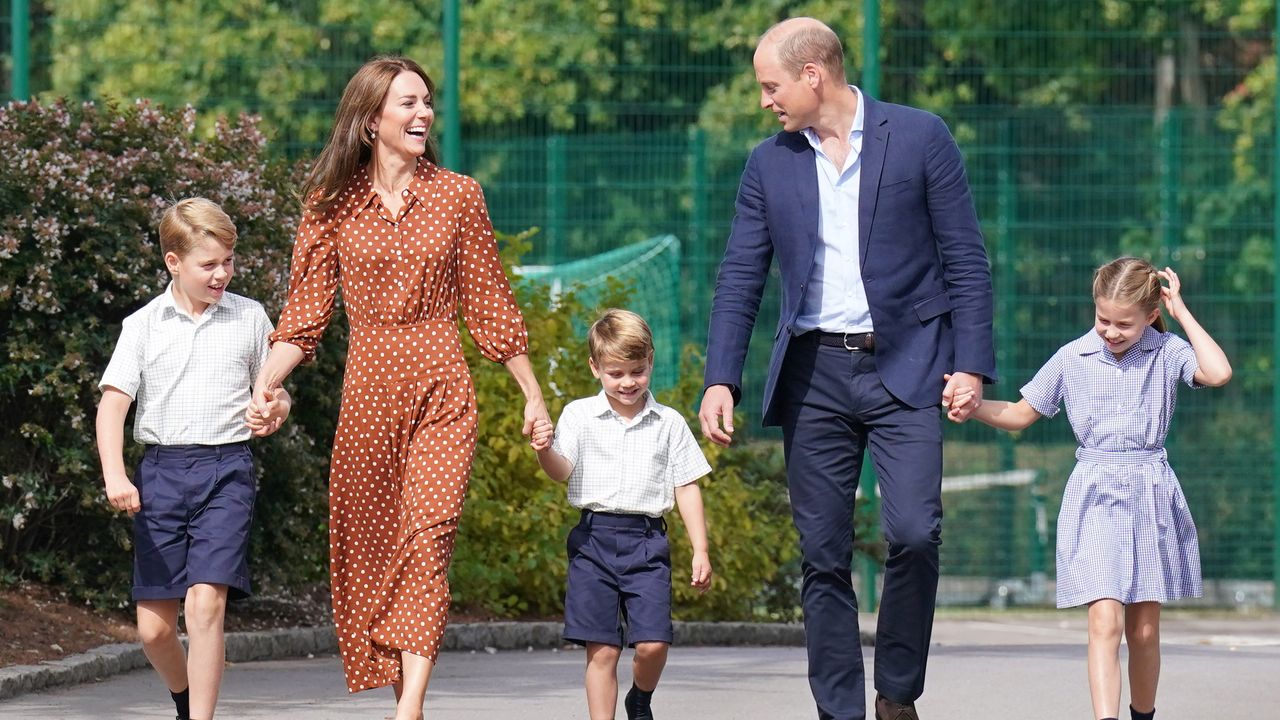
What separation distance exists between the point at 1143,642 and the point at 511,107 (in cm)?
821

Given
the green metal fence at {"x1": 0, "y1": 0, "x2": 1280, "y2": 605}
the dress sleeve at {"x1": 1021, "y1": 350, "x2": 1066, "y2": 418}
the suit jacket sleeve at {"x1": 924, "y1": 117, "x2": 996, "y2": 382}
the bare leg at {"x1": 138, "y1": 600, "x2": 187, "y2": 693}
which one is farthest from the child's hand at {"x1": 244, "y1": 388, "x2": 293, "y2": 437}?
the green metal fence at {"x1": 0, "y1": 0, "x2": 1280, "y2": 605}

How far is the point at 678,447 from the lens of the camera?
6.29 meters

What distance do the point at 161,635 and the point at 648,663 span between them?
1394 mm

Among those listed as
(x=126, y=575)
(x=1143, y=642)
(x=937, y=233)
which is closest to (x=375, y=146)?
(x=937, y=233)

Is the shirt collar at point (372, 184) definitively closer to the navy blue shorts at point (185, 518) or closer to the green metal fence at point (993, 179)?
the navy blue shorts at point (185, 518)

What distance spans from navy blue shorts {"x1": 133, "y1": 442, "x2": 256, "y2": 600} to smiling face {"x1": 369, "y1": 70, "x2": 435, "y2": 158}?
3.31ft

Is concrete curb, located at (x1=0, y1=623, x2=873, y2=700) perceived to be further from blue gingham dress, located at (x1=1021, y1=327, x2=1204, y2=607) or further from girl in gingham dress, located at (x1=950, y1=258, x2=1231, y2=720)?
blue gingham dress, located at (x1=1021, y1=327, x2=1204, y2=607)

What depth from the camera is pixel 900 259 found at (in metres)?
5.84


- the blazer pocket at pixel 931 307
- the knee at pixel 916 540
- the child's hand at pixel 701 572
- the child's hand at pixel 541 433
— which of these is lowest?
the child's hand at pixel 701 572

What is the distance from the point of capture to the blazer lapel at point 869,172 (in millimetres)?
5840

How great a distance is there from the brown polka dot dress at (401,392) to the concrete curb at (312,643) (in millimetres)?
1739

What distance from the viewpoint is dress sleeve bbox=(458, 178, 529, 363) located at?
19.7 ft

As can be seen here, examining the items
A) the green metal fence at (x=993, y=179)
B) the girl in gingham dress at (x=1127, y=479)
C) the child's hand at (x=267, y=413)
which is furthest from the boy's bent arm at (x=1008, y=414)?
the green metal fence at (x=993, y=179)

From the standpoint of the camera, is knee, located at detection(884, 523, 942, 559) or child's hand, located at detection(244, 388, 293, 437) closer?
knee, located at detection(884, 523, 942, 559)
